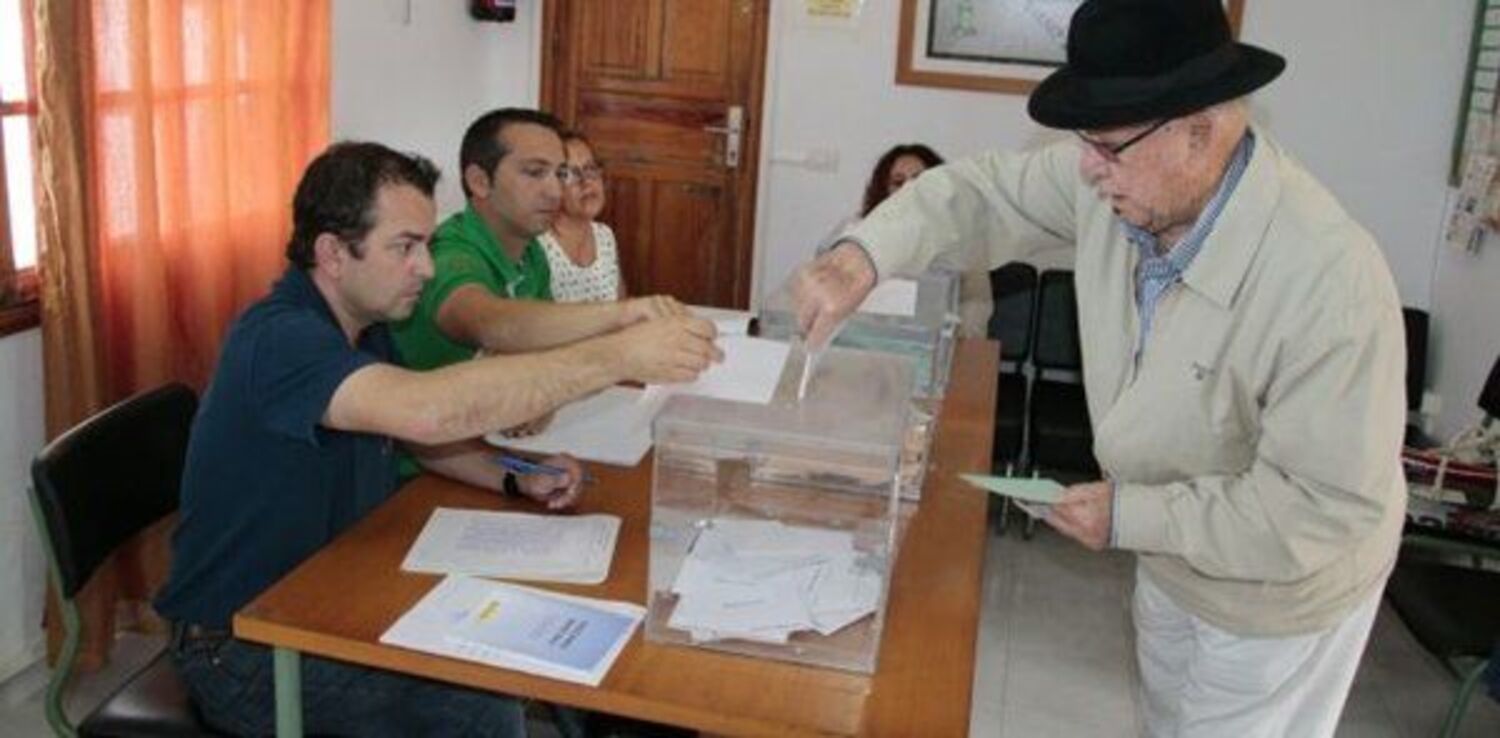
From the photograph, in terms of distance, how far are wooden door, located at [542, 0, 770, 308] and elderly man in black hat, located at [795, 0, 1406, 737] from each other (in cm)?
328

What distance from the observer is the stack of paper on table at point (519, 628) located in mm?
1509

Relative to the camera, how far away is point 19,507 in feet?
8.92

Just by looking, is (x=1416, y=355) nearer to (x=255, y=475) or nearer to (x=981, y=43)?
(x=981, y=43)

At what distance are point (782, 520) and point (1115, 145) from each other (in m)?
0.67

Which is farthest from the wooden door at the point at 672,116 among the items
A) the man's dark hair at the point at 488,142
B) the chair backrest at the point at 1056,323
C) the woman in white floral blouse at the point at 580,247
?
the man's dark hair at the point at 488,142

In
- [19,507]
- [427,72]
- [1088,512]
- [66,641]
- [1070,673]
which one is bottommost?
[1070,673]

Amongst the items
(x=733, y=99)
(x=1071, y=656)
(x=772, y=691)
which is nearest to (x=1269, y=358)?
(x=772, y=691)

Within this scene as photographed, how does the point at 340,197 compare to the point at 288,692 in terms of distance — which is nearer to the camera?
the point at 288,692

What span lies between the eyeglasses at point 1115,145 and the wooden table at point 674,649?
616mm

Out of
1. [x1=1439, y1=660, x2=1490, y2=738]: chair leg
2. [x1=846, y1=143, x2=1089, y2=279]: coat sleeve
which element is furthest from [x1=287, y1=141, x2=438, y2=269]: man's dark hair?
[x1=1439, y1=660, x2=1490, y2=738]: chair leg

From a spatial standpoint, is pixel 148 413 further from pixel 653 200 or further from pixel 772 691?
pixel 653 200

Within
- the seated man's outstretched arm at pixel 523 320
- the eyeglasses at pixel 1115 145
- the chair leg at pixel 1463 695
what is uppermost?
the eyeglasses at pixel 1115 145

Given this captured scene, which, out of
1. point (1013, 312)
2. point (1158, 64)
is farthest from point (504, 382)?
point (1013, 312)

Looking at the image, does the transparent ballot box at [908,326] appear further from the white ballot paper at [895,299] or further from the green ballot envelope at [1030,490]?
the green ballot envelope at [1030,490]
